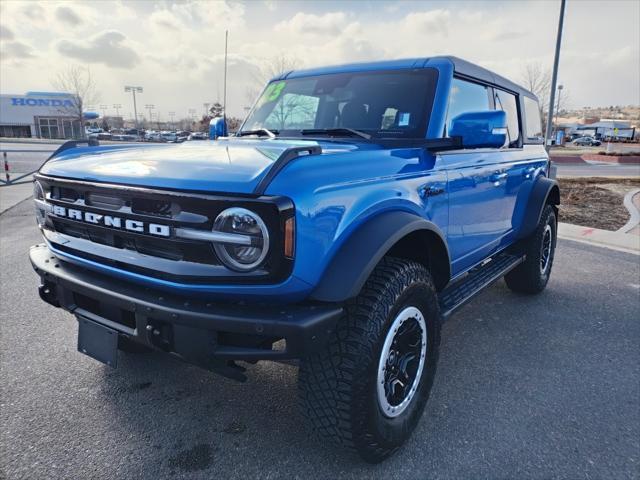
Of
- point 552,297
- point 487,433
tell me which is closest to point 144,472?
point 487,433

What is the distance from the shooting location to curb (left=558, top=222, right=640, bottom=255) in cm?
689

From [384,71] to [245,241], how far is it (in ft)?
6.09

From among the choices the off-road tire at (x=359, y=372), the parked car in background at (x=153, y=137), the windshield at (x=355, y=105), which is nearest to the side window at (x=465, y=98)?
the windshield at (x=355, y=105)

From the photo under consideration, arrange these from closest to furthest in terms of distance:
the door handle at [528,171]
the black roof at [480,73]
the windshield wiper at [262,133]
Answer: the black roof at [480,73]
the windshield wiper at [262,133]
the door handle at [528,171]

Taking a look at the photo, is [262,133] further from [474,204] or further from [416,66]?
[474,204]

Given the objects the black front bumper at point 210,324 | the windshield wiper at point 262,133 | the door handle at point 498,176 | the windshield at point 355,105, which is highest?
the windshield at point 355,105

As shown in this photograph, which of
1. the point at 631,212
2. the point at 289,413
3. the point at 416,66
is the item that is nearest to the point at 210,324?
the point at 289,413

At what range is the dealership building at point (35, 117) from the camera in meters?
57.9

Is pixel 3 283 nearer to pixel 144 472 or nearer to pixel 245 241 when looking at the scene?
pixel 144 472

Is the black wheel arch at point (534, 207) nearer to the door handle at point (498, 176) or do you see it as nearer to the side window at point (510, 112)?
the side window at point (510, 112)

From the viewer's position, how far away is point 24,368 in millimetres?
3031

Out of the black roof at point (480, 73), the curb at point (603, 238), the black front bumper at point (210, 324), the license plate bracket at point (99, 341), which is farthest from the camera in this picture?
the curb at point (603, 238)

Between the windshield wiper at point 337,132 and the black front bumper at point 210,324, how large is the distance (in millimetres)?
1340

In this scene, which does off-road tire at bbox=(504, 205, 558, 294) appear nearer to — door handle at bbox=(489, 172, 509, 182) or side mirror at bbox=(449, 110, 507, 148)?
door handle at bbox=(489, 172, 509, 182)
